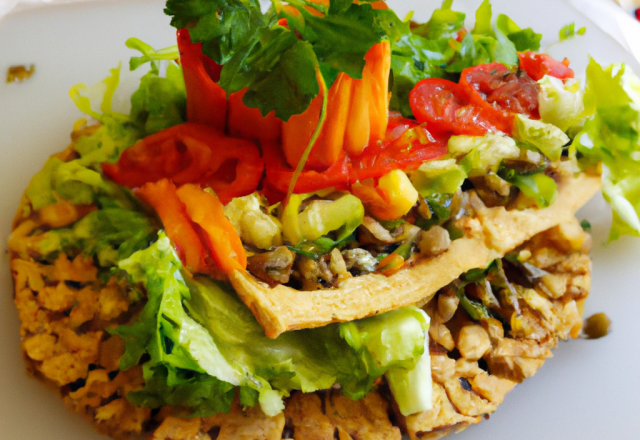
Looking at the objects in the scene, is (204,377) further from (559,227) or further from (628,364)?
(628,364)

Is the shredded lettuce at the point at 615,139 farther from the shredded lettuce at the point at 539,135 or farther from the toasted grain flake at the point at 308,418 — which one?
the toasted grain flake at the point at 308,418

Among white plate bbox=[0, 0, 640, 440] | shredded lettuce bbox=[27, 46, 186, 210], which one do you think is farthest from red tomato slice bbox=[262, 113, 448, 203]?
white plate bbox=[0, 0, 640, 440]

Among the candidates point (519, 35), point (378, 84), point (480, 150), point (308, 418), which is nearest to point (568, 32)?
point (519, 35)

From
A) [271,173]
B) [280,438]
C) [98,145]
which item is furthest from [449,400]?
[98,145]

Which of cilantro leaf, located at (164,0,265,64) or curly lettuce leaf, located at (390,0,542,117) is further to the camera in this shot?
curly lettuce leaf, located at (390,0,542,117)

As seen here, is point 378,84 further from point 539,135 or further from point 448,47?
point 448,47

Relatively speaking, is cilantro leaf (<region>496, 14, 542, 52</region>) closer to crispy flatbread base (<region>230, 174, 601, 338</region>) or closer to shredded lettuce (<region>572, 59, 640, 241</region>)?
shredded lettuce (<region>572, 59, 640, 241</region>)

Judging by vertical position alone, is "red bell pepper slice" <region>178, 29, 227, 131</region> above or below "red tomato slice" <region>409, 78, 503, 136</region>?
above
